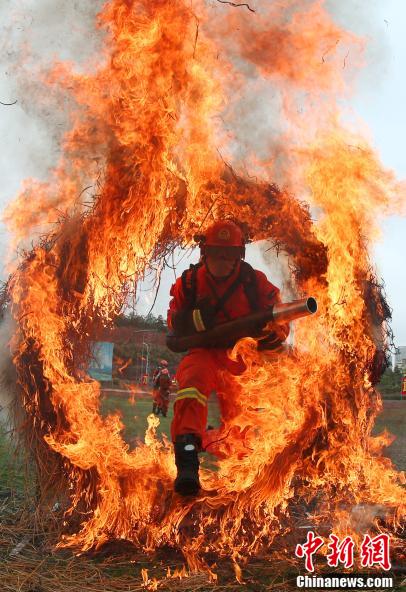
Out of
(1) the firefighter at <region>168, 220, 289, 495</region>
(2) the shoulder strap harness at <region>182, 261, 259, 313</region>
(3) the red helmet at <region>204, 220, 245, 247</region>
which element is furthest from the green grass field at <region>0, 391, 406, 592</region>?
(3) the red helmet at <region>204, 220, 245, 247</region>

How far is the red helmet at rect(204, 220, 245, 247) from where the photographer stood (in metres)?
5.25

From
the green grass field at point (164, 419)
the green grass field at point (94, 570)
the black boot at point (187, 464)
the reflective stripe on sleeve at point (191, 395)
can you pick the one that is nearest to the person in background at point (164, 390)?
the green grass field at point (164, 419)

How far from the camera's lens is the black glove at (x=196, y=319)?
506cm

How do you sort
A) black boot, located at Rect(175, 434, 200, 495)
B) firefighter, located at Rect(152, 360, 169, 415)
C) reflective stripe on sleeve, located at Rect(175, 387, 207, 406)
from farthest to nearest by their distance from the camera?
firefighter, located at Rect(152, 360, 169, 415), reflective stripe on sleeve, located at Rect(175, 387, 207, 406), black boot, located at Rect(175, 434, 200, 495)

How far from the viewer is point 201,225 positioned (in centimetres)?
532

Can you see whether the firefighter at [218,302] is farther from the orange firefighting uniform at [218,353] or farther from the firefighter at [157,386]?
the firefighter at [157,386]

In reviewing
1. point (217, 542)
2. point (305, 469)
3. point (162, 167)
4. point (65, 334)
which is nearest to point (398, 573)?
point (305, 469)

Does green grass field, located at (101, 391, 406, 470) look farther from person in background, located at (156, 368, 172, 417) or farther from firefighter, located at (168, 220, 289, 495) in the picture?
firefighter, located at (168, 220, 289, 495)

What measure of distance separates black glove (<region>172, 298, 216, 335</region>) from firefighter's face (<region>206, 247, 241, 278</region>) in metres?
0.35

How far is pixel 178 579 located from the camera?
379 cm

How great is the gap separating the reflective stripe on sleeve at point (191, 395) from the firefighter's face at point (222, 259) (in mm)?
1203

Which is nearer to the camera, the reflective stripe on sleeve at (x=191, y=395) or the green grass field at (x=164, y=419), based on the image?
the reflective stripe on sleeve at (x=191, y=395)
